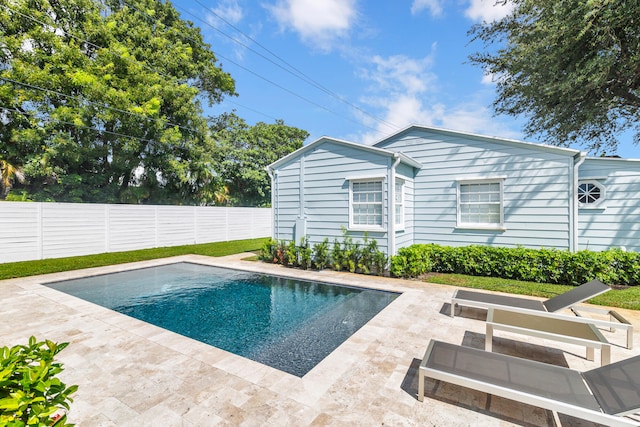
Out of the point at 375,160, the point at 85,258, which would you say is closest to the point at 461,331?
the point at 375,160

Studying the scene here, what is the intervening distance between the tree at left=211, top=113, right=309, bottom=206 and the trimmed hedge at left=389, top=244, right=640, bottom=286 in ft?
61.5

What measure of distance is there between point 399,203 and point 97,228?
41.7 ft

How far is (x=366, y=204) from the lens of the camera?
940 cm

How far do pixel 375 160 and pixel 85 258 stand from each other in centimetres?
1186

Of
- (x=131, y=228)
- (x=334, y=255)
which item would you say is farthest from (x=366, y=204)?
(x=131, y=228)

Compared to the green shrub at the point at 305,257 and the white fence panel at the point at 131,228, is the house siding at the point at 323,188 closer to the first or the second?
the green shrub at the point at 305,257

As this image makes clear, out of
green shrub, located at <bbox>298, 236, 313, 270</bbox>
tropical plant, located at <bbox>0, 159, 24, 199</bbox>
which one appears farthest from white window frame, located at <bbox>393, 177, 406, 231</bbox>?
tropical plant, located at <bbox>0, 159, 24, 199</bbox>

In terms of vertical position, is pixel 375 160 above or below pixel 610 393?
above

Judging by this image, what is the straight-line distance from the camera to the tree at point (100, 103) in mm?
14758

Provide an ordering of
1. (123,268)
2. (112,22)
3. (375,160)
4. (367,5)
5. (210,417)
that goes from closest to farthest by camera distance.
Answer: (210,417) < (375,160) < (123,268) < (367,5) < (112,22)

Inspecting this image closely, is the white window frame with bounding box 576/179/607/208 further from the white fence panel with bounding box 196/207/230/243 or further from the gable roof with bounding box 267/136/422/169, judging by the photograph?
the white fence panel with bounding box 196/207/230/243

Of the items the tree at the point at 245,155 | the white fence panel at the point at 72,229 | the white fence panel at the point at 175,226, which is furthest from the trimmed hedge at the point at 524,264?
the tree at the point at 245,155

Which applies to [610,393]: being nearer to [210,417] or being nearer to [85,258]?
[210,417]

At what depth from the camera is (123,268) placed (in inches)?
392
